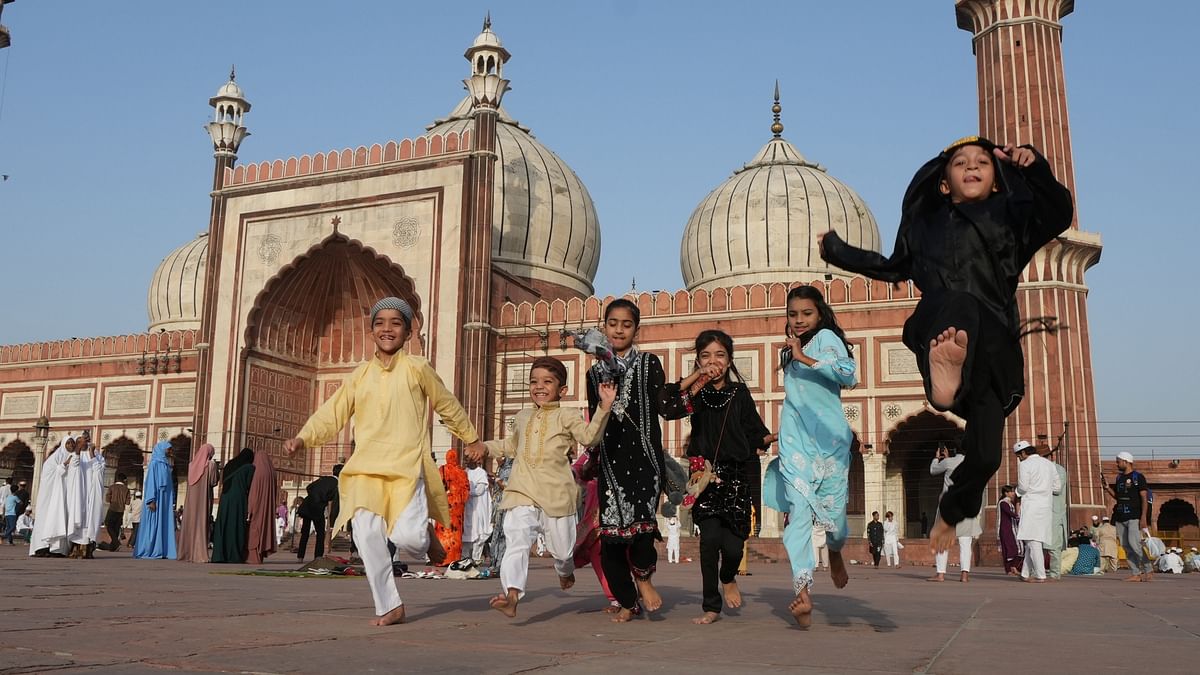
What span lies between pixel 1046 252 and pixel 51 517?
16638 mm

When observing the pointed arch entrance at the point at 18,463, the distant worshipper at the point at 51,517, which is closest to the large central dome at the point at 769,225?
the pointed arch entrance at the point at 18,463

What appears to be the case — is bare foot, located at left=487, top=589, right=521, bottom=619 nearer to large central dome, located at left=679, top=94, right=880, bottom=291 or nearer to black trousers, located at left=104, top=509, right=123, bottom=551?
black trousers, located at left=104, top=509, right=123, bottom=551

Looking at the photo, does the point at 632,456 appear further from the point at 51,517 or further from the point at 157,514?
the point at 157,514

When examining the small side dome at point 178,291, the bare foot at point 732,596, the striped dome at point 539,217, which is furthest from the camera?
the small side dome at point 178,291

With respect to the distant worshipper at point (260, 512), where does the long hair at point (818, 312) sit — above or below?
above

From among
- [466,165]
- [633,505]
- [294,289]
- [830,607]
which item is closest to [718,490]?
[633,505]

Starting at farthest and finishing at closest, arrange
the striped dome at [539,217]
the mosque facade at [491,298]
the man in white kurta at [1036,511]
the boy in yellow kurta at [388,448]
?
the striped dome at [539,217], the mosque facade at [491,298], the man in white kurta at [1036,511], the boy in yellow kurta at [388,448]

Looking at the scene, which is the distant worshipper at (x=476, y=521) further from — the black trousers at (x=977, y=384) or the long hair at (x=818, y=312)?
the black trousers at (x=977, y=384)

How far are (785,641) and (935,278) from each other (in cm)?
130

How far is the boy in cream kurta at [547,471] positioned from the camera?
4.57 m

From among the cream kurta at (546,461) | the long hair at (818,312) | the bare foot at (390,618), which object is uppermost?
the long hair at (818,312)

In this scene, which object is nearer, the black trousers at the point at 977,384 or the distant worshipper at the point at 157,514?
the black trousers at the point at 977,384

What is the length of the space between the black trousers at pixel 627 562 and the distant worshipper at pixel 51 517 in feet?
29.7

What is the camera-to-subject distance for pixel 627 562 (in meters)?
4.68
